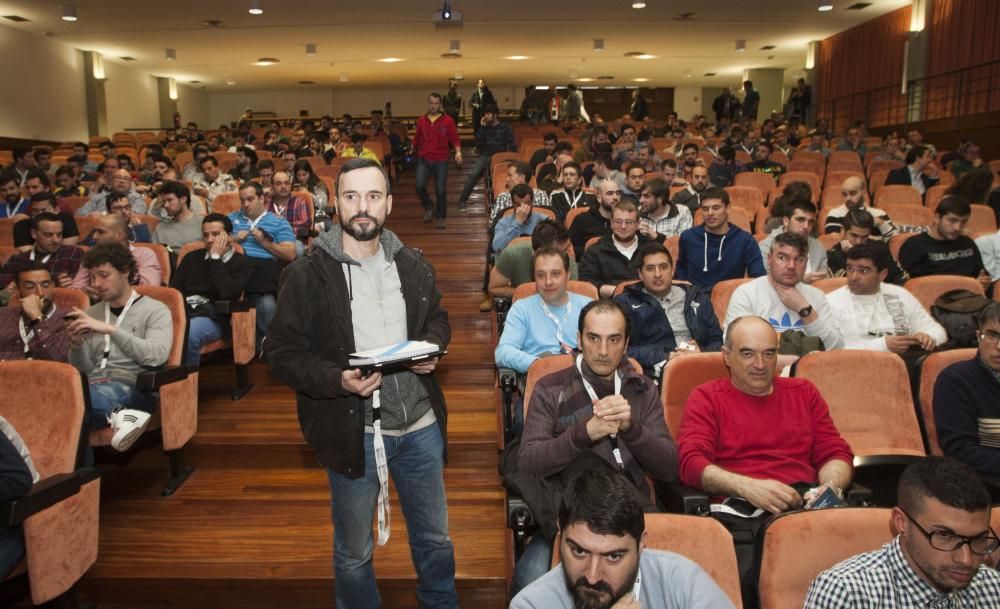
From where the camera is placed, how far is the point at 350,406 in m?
1.85

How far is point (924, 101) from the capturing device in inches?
462

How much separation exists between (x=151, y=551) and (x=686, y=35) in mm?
12580

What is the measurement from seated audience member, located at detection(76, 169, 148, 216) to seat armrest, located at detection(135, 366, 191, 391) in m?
3.73

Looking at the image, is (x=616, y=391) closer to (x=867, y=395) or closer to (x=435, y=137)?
(x=867, y=395)

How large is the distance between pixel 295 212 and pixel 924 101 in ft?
33.6

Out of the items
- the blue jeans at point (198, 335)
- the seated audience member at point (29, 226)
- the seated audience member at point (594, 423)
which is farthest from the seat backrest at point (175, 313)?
the seated audience member at point (29, 226)

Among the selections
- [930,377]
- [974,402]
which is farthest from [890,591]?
[930,377]

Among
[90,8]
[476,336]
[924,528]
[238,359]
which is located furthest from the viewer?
[90,8]

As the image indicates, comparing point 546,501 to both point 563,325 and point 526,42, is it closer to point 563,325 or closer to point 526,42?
point 563,325

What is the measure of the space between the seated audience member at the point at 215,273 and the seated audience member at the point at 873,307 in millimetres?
3012

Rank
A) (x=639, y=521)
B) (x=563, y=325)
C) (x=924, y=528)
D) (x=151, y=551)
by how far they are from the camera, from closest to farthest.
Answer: (x=639, y=521) → (x=924, y=528) → (x=151, y=551) → (x=563, y=325)

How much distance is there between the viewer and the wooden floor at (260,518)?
263 centimetres

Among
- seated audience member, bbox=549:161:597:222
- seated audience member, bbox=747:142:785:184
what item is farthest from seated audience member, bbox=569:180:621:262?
seated audience member, bbox=747:142:785:184

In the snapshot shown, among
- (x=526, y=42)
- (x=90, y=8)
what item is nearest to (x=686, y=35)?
(x=526, y=42)
